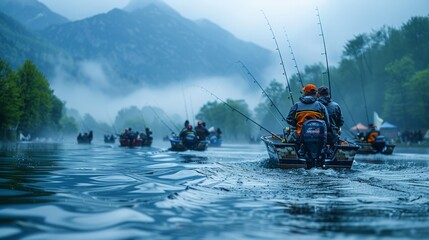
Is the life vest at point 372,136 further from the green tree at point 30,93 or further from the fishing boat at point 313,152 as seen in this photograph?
the green tree at point 30,93

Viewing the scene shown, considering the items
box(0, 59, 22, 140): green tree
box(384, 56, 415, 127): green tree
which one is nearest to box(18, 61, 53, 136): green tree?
box(0, 59, 22, 140): green tree

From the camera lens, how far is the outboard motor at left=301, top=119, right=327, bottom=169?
1077 centimetres

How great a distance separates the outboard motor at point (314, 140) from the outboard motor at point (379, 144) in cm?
1604

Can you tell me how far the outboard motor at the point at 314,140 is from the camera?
424 inches

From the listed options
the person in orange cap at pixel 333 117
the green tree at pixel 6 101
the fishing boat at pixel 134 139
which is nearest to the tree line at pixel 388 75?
the fishing boat at pixel 134 139

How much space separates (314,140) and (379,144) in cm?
1656

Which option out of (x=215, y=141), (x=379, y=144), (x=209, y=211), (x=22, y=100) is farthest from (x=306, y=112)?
(x=22, y=100)

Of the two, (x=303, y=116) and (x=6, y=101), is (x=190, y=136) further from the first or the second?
(x=6, y=101)

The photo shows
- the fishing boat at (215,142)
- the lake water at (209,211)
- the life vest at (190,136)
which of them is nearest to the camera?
the lake water at (209,211)

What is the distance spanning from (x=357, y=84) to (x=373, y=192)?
95124 millimetres

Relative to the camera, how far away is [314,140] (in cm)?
1086

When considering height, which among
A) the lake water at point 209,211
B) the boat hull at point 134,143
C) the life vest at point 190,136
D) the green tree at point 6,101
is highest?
the green tree at point 6,101

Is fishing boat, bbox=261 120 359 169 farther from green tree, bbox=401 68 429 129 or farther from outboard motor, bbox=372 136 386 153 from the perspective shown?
green tree, bbox=401 68 429 129

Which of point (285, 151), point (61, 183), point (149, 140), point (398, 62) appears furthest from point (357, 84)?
point (61, 183)
